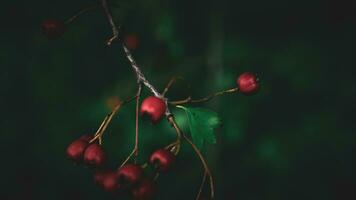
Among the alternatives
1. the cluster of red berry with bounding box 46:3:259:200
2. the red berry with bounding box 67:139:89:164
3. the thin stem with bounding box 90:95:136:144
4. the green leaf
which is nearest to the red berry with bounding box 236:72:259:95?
the green leaf

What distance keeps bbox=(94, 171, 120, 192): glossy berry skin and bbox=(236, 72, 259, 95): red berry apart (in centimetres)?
43

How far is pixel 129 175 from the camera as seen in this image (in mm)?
1117

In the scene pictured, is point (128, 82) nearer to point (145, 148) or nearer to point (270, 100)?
point (145, 148)

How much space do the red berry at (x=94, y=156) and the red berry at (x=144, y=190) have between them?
4.4 inches

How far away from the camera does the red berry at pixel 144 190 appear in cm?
113

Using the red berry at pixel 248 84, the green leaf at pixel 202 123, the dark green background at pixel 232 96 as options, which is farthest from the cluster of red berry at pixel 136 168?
the dark green background at pixel 232 96

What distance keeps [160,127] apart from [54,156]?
79 centimetres

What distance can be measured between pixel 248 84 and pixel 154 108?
0.34m

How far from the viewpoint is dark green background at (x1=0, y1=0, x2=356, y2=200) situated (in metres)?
2.47

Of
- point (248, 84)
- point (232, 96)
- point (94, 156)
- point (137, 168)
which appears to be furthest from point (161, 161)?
point (232, 96)

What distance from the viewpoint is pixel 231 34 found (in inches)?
103

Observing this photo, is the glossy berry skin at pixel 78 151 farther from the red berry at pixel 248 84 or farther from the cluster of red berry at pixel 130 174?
the red berry at pixel 248 84

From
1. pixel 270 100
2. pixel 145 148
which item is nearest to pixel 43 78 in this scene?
pixel 145 148

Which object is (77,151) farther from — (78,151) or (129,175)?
(129,175)
